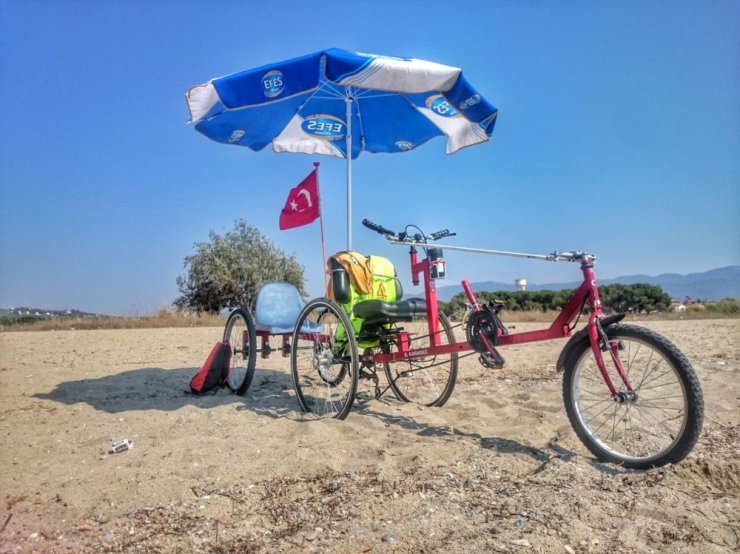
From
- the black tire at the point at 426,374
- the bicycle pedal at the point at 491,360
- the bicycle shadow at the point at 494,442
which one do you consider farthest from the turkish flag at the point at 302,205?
the bicycle pedal at the point at 491,360

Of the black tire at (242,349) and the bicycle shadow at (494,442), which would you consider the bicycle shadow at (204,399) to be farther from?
the black tire at (242,349)

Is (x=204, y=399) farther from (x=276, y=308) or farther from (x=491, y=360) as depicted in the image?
(x=491, y=360)

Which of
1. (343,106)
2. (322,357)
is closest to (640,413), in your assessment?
(322,357)

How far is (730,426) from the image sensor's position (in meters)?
3.36

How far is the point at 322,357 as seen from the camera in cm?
430

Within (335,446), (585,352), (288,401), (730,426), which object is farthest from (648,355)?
(288,401)

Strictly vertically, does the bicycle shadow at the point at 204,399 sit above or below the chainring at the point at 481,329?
below

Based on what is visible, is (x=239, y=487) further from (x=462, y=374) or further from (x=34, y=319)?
(x=34, y=319)

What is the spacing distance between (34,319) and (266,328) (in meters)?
9.14

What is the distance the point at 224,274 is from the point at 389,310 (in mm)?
22396

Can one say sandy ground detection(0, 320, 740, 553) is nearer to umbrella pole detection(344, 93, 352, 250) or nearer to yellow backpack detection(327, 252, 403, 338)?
yellow backpack detection(327, 252, 403, 338)

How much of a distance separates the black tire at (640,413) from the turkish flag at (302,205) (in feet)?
11.3

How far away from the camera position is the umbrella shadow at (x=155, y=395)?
4.18m

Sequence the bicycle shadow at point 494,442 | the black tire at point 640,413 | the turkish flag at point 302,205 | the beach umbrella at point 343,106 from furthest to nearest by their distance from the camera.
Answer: the turkish flag at point 302,205 < the beach umbrella at point 343,106 < the bicycle shadow at point 494,442 < the black tire at point 640,413
